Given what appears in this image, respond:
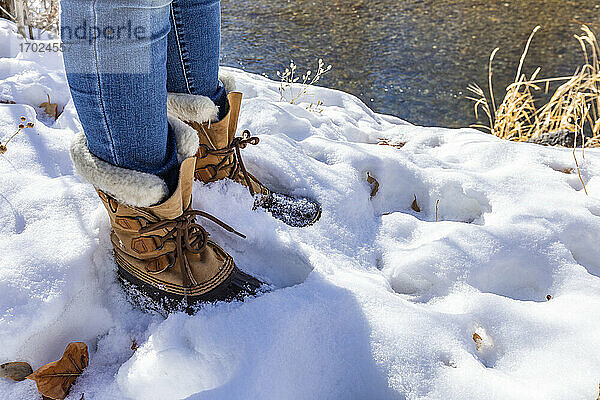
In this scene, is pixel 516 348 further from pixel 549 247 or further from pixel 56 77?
pixel 56 77

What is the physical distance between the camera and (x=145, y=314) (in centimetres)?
105

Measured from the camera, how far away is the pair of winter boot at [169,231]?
36.1 inches

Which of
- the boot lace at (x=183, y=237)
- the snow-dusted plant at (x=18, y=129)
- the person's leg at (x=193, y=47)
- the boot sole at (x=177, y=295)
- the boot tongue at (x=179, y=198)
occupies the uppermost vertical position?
the person's leg at (x=193, y=47)

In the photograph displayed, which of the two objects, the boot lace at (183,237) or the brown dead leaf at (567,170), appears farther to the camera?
the brown dead leaf at (567,170)

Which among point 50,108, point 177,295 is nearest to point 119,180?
point 177,295

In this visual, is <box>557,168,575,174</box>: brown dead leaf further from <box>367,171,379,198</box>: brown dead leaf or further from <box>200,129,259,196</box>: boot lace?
<box>200,129,259,196</box>: boot lace

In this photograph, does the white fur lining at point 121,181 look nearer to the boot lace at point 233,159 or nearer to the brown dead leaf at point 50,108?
the boot lace at point 233,159

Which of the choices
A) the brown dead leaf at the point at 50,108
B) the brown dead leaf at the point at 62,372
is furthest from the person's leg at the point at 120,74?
the brown dead leaf at the point at 50,108

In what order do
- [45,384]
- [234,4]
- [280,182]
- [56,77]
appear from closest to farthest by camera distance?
[45,384] → [280,182] → [56,77] → [234,4]

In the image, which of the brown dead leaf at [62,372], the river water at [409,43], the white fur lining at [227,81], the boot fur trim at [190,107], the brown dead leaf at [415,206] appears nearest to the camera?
the brown dead leaf at [62,372]

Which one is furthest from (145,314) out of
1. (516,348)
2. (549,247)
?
(549,247)

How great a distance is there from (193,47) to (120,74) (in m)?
0.33

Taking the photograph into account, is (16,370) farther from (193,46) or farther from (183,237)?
(193,46)

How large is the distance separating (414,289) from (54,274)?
31.2 inches
